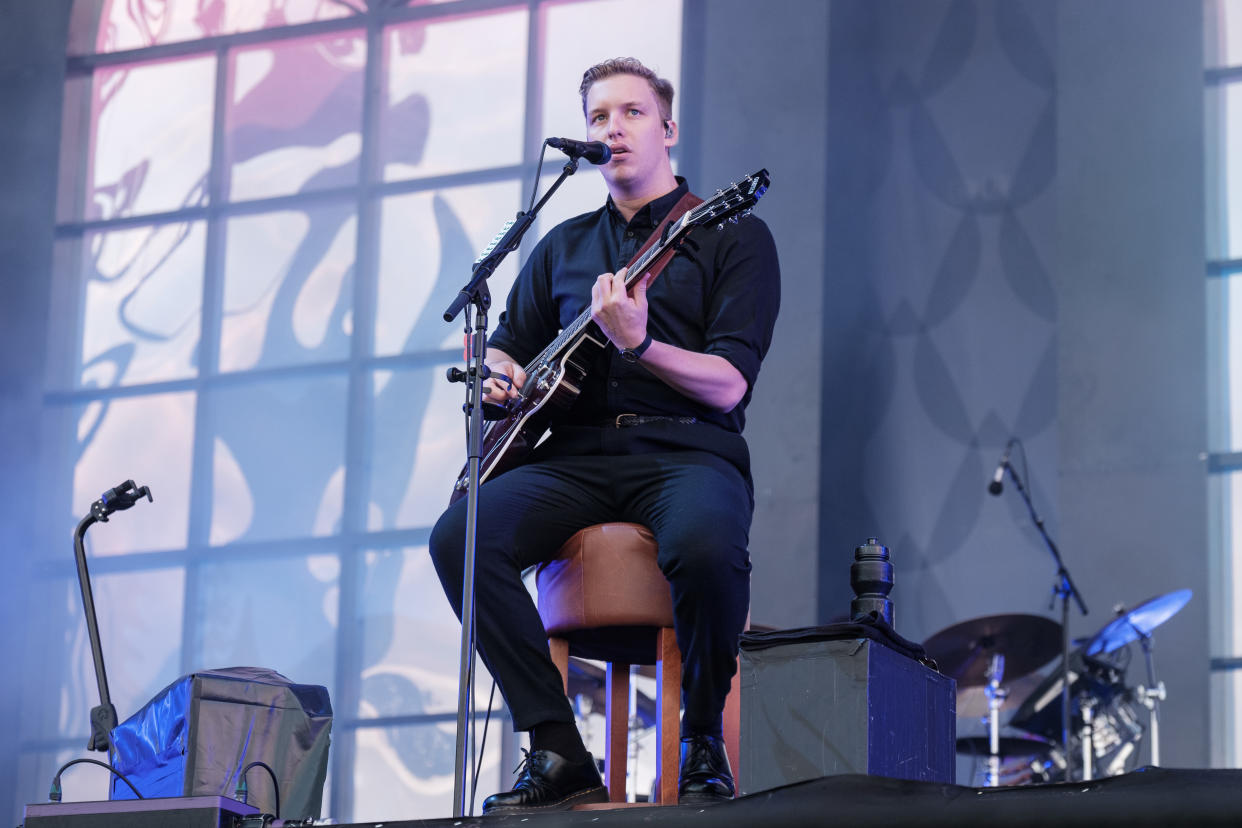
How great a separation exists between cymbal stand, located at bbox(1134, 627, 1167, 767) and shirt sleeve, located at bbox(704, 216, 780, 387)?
2.53 m

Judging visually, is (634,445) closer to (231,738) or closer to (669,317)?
(669,317)

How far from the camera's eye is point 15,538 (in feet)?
22.4

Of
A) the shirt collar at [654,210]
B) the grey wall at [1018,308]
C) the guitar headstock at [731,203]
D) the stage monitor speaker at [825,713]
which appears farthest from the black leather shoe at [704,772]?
the grey wall at [1018,308]

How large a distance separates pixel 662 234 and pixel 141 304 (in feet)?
14.8

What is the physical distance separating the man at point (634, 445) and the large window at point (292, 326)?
3.18 m

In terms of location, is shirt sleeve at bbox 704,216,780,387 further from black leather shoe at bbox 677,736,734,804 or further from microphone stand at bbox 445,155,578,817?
black leather shoe at bbox 677,736,734,804

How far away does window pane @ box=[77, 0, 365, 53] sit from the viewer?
7.25 meters

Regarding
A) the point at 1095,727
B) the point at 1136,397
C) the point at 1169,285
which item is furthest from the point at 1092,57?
the point at 1095,727

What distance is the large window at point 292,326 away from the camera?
6527 mm

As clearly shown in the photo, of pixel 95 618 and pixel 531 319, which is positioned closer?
pixel 531 319

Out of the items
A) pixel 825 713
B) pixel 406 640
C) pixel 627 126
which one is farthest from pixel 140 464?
pixel 825 713

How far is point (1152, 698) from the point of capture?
537 centimetres

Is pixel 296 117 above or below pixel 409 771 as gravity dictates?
above

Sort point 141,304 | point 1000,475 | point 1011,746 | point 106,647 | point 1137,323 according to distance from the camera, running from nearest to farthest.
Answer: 1. point 1011,746
2. point 1000,475
3. point 1137,323
4. point 106,647
5. point 141,304
